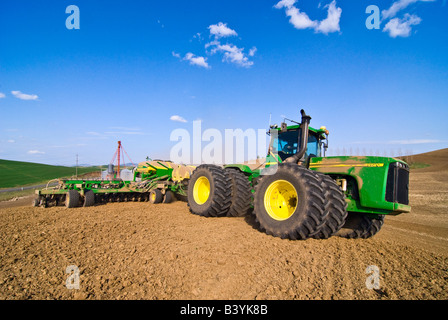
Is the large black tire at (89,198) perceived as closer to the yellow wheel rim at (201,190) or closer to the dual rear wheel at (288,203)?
the dual rear wheel at (288,203)

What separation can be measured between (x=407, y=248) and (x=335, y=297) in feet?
9.82

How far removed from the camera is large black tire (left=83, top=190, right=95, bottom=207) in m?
9.32

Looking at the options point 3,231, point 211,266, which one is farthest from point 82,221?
point 211,266

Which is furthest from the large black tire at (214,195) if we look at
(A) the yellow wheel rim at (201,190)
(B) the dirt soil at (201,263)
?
(B) the dirt soil at (201,263)

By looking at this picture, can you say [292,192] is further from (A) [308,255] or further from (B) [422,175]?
(B) [422,175]

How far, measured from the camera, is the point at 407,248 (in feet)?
16.4

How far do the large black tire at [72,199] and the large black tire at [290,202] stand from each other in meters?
6.79

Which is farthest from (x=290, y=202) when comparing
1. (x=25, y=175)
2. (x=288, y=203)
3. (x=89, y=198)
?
(x=25, y=175)

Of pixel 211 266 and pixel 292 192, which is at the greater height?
pixel 292 192

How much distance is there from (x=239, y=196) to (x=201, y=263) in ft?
11.4

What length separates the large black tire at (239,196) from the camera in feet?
23.3

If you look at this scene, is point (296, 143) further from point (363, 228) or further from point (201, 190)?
point (201, 190)

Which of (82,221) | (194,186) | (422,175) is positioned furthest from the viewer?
(422,175)

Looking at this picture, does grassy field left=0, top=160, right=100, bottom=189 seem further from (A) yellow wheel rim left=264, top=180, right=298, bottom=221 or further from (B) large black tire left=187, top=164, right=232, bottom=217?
(A) yellow wheel rim left=264, top=180, right=298, bottom=221
